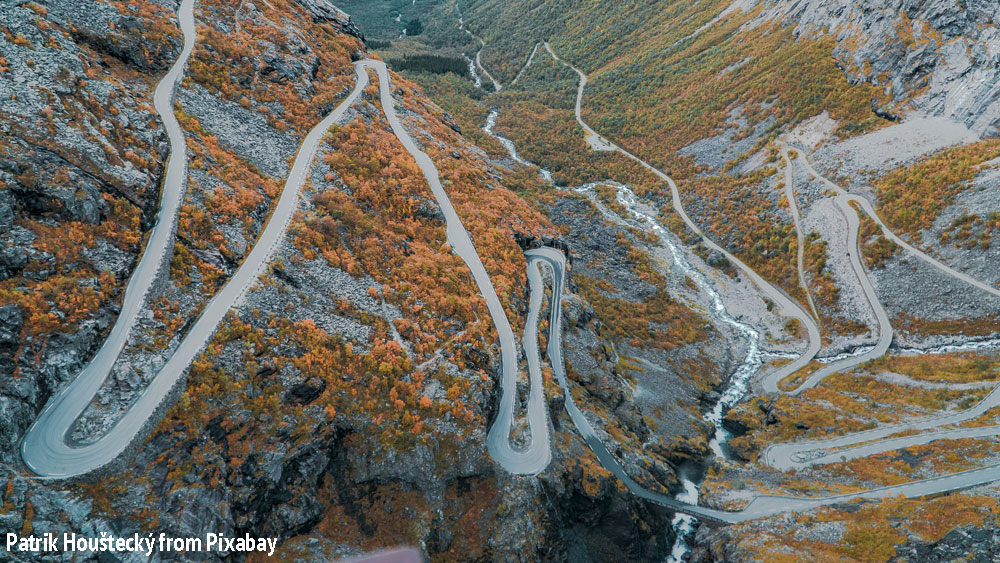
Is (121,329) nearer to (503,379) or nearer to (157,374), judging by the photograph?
(157,374)

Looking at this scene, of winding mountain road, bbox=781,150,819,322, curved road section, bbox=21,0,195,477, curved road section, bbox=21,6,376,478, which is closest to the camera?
curved road section, bbox=21,0,195,477

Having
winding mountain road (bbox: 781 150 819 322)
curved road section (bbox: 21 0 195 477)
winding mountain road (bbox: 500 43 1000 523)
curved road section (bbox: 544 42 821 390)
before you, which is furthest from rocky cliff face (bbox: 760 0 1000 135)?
curved road section (bbox: 21 0 195 477)

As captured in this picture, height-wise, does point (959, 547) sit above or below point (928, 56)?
below

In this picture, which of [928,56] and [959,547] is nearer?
[959,547]

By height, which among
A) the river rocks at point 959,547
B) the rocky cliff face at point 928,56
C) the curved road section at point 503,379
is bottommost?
the river rocks at point 959,547

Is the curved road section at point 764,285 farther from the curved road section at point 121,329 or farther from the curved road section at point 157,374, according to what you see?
the curved road section at point 121,329

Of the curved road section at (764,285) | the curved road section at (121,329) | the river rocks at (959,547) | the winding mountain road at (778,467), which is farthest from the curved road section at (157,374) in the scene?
the curved road section at (764,285)

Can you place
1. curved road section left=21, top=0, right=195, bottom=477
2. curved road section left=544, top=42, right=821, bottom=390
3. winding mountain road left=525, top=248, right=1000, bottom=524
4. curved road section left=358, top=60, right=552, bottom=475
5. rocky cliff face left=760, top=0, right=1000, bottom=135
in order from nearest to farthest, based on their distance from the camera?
curved road section left=21, top=0, right=195, bottom=477, curved road section left=358, top=60, right=552, bottom=475, winding mountain road left=525, top=248, right=1000, bottom=524, curved road section left=544, top=42, right=821, bottom=390, rocky cliff face left=760, top=0, right=1000, bottom=135

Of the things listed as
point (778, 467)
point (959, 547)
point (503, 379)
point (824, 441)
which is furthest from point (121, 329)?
point (824, 441)

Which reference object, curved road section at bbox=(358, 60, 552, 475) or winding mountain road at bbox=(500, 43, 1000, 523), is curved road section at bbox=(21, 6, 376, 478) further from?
winding mountain road at bbox=(500, 43, 1000, 523)
